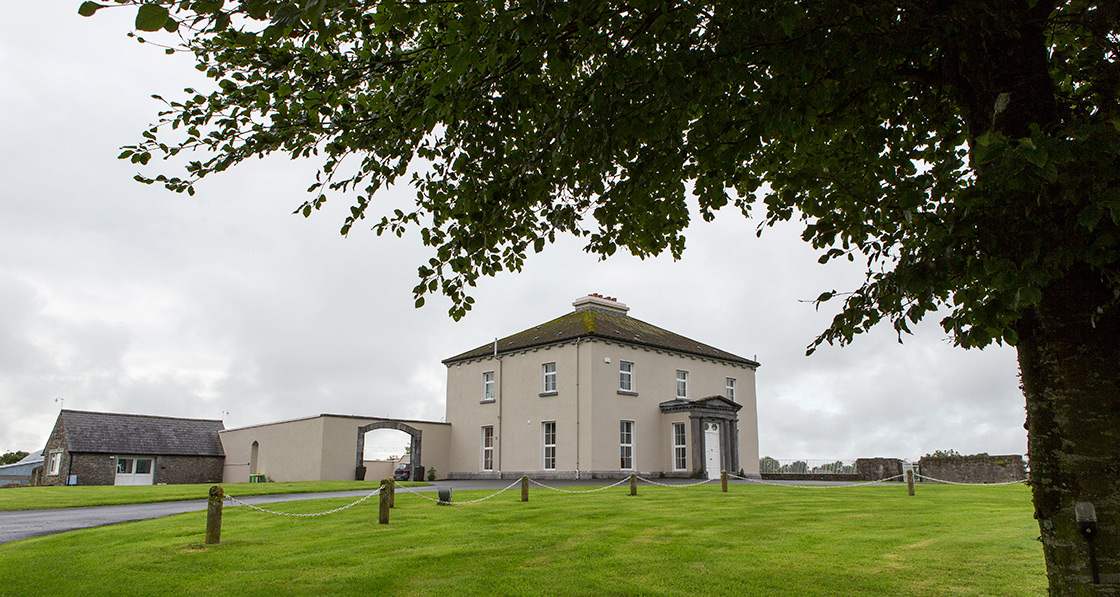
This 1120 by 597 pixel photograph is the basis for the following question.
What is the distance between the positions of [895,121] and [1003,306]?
2348 mm

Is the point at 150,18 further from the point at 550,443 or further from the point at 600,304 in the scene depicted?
the point at 600,304

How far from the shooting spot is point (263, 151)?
5.60m

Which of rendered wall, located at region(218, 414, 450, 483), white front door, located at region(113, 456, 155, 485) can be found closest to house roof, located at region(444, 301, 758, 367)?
rendered wall, located at region(218, 414, 450, 483)

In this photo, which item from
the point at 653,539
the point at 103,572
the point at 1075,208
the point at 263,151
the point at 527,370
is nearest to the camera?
the point at 1075,208

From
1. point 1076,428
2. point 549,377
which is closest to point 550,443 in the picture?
point 549,377

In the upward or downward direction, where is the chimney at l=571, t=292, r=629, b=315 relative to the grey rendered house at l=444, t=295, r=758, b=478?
upward

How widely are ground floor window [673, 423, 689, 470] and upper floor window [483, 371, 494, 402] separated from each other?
8.53 metres

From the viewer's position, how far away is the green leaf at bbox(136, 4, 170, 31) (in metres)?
2.72

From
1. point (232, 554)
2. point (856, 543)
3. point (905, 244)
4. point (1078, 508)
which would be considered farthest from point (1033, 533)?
point (232, 554)

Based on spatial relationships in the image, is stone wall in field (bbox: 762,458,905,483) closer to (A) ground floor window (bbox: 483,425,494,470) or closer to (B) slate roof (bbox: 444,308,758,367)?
(B) slate roof (bbox: 444,308,758,367)

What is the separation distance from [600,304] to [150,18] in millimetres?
31764

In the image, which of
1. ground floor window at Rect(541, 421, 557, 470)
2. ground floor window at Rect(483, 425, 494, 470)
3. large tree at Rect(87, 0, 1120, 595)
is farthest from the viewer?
ground floor window at Rect(483, 425, 494, 470)

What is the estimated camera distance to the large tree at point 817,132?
3.98m

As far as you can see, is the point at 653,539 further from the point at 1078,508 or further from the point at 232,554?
the point at 1078,508
